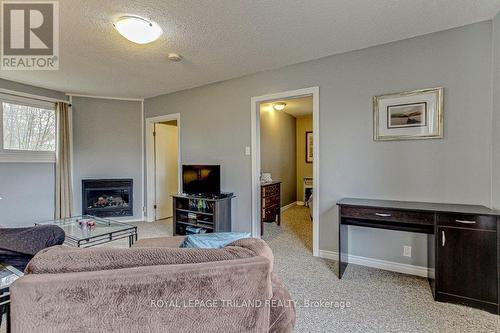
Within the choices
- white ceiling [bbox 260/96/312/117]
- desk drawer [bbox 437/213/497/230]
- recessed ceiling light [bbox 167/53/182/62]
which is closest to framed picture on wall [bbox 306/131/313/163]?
white ceiling [bbox 260/96/312/117]

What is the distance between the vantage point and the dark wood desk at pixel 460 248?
75.0 inches

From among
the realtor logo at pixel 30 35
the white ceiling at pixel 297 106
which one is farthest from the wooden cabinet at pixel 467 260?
the realtor logo at pixel 30 35

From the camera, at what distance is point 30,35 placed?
2439 millimetres

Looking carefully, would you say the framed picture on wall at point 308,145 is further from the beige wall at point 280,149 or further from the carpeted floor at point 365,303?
the carpeted floor at point 365,303

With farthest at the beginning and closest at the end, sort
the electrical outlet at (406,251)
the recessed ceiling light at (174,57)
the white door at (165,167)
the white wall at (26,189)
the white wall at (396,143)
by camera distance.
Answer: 1. the white door at (165,167)
2. the white wall at (26,189)
3. the recessed ceiling light at (174,57)
4. the electrical outlet at (406,251)
5. the white wall at (396,143)

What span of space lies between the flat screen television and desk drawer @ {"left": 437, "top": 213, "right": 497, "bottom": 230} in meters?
2.80

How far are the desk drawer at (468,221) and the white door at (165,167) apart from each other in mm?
4715

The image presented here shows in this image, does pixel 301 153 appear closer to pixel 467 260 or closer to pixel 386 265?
pixel 386 265

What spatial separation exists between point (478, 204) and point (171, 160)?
Answer: 5.09m

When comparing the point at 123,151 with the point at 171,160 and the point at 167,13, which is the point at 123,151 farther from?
the point at 167,13

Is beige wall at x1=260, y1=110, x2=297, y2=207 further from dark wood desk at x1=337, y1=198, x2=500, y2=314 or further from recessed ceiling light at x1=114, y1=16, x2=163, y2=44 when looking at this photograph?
dark wood desk at x1=337, y1=198, x2=500, y2=314

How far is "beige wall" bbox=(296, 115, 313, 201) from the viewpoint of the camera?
699cm

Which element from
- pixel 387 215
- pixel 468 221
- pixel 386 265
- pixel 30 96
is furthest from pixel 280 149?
pixel 30 96

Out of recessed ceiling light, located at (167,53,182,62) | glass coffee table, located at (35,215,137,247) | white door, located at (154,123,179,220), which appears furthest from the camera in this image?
white door, located at (154,123,179,220)
